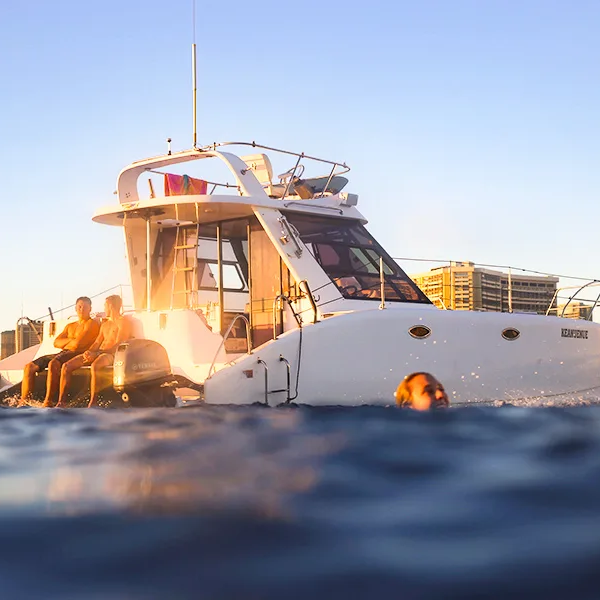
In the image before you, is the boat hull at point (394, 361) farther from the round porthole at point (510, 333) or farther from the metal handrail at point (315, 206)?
the metal handrail at point (315, 206)

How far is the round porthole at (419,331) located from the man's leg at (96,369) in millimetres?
3266

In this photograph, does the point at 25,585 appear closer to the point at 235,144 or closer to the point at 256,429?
the point at 256,429

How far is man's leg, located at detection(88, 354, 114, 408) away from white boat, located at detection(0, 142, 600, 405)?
0.79 metres

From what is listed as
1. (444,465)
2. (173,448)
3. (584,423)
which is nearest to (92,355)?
(173,448)

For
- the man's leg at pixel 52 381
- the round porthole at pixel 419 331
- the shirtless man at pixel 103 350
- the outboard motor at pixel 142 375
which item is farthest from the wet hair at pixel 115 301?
the round porthole at pixel 419 331

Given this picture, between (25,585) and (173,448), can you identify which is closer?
(25,585)

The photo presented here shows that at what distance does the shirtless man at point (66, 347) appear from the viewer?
9195 millimetres

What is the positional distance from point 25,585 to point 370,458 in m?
2.03

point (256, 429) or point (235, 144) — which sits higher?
point (235, 144)

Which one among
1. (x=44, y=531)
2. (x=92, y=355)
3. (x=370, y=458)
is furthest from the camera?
(x=92, y=355)

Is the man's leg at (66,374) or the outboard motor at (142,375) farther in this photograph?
the man's leg at (66,374)

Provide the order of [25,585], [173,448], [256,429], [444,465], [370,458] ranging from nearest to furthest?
[25,585]
[444,465]
[370,458]
[173,448]
[256,429]

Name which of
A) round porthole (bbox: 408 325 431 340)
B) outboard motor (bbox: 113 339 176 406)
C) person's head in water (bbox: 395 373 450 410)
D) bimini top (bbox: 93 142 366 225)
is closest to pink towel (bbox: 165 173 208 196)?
bimini top (bbox: 93 142 366 225)

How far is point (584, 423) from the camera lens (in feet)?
18.2
